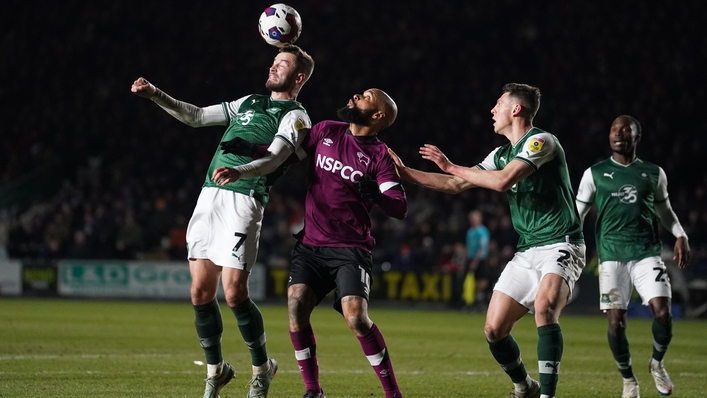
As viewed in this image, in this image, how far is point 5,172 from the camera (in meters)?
26.7

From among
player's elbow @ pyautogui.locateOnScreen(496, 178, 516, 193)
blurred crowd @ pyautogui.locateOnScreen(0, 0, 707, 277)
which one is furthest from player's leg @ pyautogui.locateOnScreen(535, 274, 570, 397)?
blurred crowd @ pyautogui.locateOnScreen(0, 0, 707, 277)

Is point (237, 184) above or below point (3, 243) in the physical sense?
above

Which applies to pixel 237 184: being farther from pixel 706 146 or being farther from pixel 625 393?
pixel 706 146

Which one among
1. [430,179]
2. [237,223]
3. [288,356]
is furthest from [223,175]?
[288,356]

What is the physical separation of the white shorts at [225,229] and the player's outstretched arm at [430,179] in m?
1.11

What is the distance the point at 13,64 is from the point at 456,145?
14.1 meters

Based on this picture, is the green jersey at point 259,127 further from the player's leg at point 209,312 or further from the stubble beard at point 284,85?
the player's leg at point 209,312

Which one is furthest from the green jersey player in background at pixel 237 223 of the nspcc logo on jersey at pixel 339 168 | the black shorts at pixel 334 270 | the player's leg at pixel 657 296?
the player's leg at pixel 657 296

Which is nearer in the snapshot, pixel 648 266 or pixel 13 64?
pixel 648 266

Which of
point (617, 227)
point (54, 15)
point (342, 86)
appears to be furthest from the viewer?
point (54, 15)

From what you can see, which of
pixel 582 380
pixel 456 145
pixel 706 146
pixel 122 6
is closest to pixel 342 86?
pixel 456 145

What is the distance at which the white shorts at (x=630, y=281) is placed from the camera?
27.9 ft

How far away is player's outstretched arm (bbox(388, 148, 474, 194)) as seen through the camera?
268 inches

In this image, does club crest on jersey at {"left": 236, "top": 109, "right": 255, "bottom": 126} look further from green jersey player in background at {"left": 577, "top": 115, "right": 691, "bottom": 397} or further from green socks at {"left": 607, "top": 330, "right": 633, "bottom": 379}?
green socks at {"left": 607, "top": 330, "right": 633, "bottom": 379}
